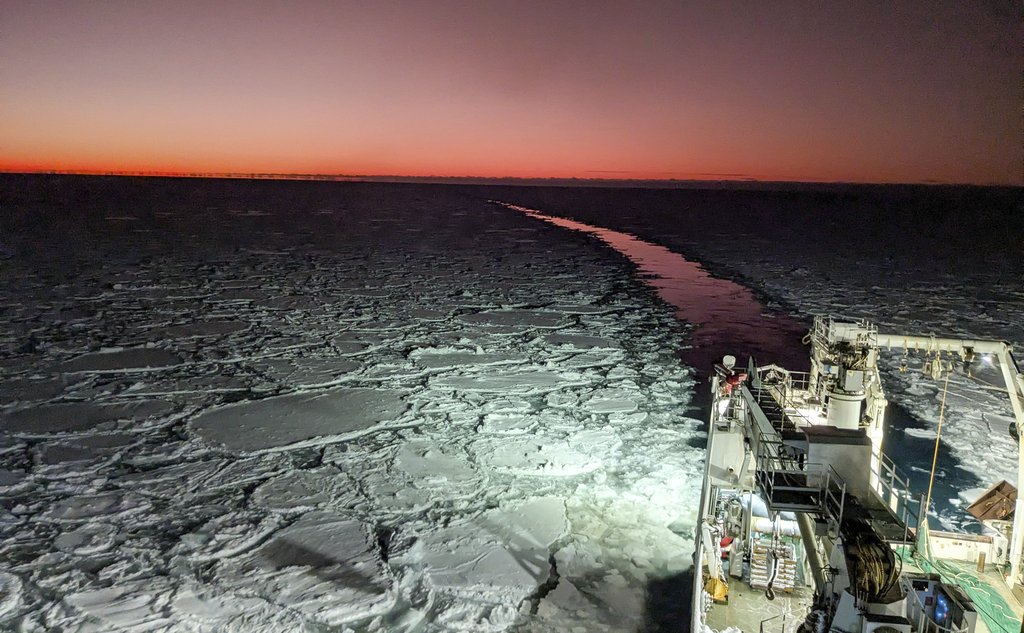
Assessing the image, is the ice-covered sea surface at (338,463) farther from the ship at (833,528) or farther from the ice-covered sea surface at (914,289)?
the ice-covered sea surface at (914,289)

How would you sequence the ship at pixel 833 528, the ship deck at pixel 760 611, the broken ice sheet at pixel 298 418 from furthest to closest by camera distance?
the broken ice sheet at pixel 298 418, the ship deck at pixel 760 611, the ship at pixel 833 528

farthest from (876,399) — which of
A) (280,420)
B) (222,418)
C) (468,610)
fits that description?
(222,418)

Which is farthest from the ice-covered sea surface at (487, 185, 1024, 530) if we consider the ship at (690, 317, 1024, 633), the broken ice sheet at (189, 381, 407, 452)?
the broken ice sheet at (189, 381, 407, 452)

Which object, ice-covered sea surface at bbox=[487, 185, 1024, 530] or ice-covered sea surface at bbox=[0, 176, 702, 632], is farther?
ice-covered sea surface at bbox=[487, 185, 1024, 530]

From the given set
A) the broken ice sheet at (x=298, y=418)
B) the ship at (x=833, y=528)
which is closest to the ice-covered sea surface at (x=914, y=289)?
the ship at (x=833, y=528)

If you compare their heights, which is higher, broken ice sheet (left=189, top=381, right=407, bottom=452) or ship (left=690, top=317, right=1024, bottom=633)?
ship (left=690, top=317, right=1024, bottom=633)

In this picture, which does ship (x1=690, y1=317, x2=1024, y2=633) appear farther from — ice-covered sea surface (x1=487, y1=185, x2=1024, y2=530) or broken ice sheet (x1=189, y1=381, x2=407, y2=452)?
broken ice sheet (x1=189, y1=381, x2=407, y2=452)
